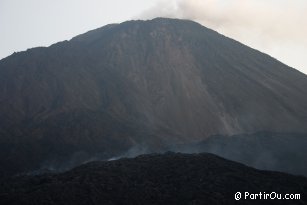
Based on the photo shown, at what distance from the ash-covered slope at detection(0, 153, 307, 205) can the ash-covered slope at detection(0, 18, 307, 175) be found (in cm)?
1823

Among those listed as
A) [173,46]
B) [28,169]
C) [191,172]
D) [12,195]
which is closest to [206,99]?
[173,46]

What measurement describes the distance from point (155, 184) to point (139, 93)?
41.2 meters

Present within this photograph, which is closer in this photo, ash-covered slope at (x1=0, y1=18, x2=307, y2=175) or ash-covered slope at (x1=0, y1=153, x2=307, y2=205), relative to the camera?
ash-covered slope at (x1=0, y1=153, x2=307, y2=205)

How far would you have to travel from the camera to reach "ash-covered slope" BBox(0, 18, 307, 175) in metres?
50.3

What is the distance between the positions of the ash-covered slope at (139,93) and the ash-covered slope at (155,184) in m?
18.2

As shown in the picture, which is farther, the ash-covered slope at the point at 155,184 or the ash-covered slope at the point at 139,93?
the ash-covered slope at the point at 139,93

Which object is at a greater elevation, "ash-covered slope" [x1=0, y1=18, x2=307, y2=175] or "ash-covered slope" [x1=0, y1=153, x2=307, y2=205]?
"ash-covered slope" [x1=0, y1=18, x2=307, y2=175]

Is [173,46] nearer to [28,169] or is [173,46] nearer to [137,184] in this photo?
[28,169]

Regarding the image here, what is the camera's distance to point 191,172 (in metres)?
26.1

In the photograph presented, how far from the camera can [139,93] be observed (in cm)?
6556

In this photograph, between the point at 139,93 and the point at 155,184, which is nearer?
the point at 155,184

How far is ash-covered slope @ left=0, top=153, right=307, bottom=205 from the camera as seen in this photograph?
896 inches

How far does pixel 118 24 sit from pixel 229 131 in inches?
1483

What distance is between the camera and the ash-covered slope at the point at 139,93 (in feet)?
165
